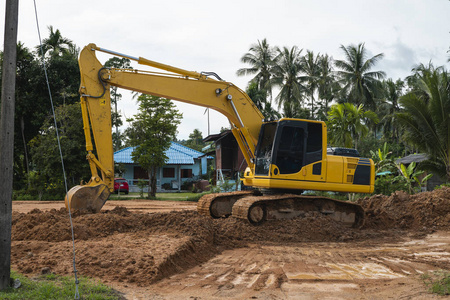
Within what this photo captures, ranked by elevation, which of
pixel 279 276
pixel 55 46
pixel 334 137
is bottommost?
pixel 279 276

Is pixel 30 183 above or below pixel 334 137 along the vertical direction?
below

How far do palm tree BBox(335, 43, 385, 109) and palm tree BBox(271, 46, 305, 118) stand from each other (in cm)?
490

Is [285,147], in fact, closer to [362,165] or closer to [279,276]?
[362,165]

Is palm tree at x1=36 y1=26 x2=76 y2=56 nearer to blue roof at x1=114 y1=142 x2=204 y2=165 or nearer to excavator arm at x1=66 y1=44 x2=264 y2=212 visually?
blue roof at x1=114 y1=142 x2=204 y2=165

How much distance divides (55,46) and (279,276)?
34770 mm

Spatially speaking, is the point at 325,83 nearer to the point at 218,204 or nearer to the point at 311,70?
the point at 311,70

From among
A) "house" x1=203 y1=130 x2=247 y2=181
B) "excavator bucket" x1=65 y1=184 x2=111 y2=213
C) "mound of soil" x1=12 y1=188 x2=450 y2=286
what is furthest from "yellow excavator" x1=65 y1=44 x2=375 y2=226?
"house" x1=203 y1=130 x2=247 y2=181

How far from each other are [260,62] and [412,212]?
107 feet

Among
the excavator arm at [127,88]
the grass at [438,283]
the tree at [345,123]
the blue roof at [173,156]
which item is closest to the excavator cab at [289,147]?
the excavator arm at [127,88]

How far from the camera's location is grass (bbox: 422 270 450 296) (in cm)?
550

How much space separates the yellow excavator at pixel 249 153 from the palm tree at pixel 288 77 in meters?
30.9

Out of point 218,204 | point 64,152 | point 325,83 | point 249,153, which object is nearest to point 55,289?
point 218,204

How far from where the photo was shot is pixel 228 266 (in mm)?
7562

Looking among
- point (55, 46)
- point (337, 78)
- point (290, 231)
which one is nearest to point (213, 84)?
point (290, 231)
